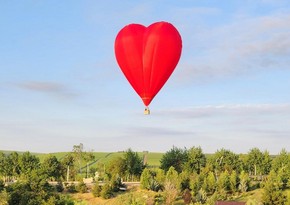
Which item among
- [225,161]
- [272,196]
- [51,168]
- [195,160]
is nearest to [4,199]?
[51,168]

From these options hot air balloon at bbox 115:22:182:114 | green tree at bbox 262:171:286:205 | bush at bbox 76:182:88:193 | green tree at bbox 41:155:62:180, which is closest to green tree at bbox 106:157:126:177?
green tree at bbox 41:155:62:180

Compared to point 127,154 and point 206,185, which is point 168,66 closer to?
point 206,185

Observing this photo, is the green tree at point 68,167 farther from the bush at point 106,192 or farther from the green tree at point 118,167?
the bush at point 106,192

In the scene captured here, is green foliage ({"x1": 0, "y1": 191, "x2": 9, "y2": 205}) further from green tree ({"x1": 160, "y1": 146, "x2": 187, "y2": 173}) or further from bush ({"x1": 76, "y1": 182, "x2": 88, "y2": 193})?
green tree ({"x1": 160, "y1": 146, "x2": 187, "y2": 173})

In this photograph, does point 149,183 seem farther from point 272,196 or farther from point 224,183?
point 272,196

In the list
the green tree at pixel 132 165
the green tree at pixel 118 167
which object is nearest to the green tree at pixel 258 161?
the green tree at pixel 132 165

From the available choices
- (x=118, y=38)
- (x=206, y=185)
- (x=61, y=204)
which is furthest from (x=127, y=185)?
(x=118, y=38)
